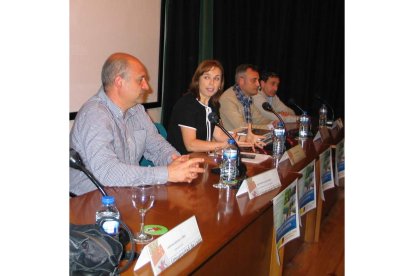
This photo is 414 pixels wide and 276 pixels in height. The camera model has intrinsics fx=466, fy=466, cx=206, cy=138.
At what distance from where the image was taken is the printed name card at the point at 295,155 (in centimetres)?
262

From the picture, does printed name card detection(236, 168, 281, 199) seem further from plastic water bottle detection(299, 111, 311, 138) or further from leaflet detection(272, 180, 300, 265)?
plastic water bottle detection(299, 111, 311, 138)

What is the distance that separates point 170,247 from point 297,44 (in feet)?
17.0

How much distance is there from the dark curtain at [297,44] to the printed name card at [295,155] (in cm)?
303

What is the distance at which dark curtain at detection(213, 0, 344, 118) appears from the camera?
5.83 meters

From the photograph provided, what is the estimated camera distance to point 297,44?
6.03 m

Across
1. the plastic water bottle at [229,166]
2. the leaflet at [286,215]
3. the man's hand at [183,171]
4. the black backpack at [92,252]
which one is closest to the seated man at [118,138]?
the man's hand at [183,171]

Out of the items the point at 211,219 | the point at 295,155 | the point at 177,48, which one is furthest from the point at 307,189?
the point at 177,48

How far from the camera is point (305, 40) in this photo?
6.03 m

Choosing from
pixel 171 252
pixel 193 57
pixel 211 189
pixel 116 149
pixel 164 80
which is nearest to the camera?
pixel 171 252

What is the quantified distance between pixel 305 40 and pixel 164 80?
2.37m

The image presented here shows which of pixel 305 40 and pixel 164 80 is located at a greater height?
pixel 305 40

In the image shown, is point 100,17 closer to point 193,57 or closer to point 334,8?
point 193,57
